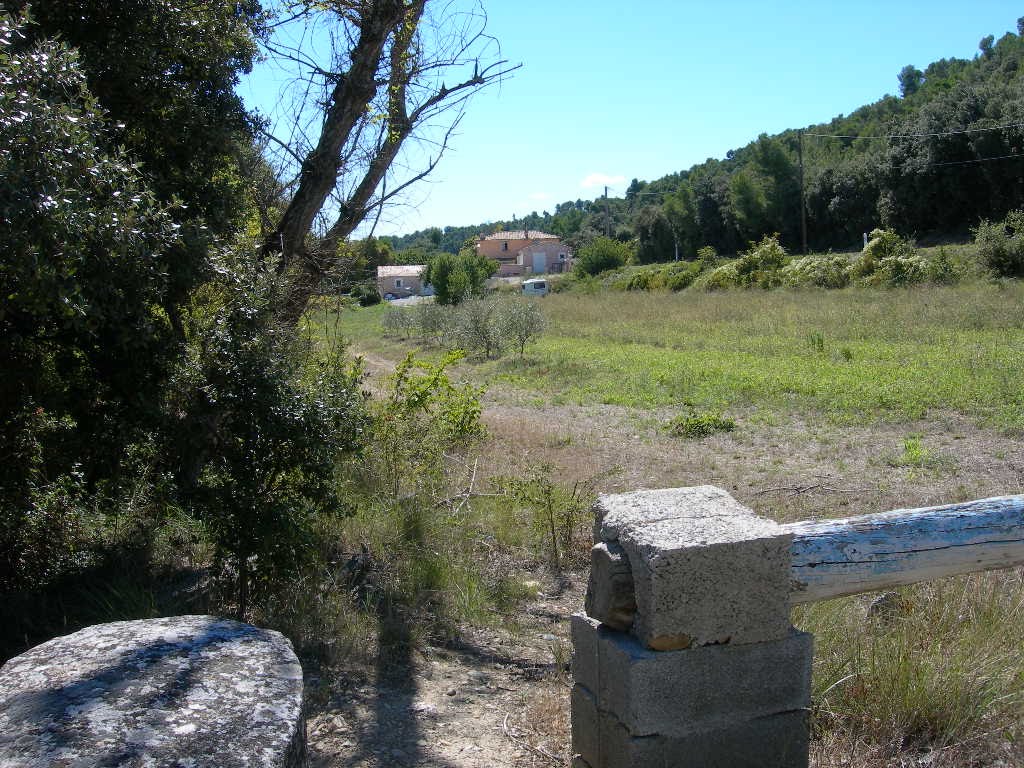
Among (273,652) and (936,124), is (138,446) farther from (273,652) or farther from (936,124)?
(936,124)

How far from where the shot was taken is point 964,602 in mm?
4098

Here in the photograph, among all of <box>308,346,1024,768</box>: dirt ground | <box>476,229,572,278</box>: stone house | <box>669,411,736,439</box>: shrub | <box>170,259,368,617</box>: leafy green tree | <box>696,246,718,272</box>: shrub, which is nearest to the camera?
<box>308,346,1024,768</box>: dirt ground

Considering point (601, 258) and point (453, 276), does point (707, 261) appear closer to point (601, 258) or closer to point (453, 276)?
point (453, 276)

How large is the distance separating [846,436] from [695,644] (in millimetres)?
8317

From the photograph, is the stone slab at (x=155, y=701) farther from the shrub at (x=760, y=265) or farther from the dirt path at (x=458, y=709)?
the shrub at (x=760, y=265)

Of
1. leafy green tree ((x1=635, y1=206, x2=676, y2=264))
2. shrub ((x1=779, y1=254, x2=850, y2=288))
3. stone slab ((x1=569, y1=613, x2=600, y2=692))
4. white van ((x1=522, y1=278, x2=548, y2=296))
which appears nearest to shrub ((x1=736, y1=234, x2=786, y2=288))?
shrub ((x1=779, y1=254, x2=850, y2=288))

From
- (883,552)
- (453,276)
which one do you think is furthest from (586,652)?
(453,276)

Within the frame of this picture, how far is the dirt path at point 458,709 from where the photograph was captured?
3.67 meters

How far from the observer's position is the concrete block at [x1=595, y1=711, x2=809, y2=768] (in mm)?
2901

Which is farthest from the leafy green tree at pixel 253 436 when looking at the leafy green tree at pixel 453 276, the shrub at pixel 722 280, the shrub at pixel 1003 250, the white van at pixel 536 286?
the white van at pixel 536 286

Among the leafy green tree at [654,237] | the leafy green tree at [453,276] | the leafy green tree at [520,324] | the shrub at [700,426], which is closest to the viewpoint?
the shrub at [700,426]

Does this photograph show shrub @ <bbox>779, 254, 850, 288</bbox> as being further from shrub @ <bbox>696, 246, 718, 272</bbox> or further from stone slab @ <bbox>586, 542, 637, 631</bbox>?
stone slab @ <bbox>586, 542, 637, 631</bbox>

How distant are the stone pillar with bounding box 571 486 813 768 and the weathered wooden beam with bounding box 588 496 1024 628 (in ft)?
0.06

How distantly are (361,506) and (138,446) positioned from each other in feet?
6.67
